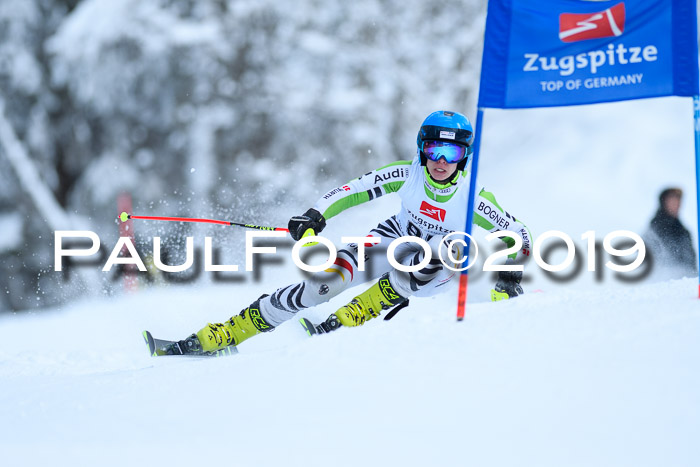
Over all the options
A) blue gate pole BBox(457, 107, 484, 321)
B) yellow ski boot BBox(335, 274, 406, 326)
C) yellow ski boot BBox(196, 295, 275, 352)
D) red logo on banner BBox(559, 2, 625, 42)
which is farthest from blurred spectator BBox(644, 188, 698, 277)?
yellow ski boot BBox(196, 295, 275, 352)

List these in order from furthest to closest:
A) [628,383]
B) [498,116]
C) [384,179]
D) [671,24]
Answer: [498,116], [384,179], [671,24], [628,383]

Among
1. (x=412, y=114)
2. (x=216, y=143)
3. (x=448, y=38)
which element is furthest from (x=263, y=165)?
(x=448, y=38)

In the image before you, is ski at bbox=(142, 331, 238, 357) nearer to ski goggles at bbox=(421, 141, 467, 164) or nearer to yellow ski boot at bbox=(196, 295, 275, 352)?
yellow ski boot at bbox=(196, 295, 275, 352)

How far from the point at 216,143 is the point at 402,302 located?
9.60 metres

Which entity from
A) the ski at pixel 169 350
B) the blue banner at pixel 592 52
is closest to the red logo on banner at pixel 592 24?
the blue banner at pixel 592 52

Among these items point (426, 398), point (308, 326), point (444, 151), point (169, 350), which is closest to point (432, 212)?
point (444, 151)

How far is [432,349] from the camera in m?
3.08

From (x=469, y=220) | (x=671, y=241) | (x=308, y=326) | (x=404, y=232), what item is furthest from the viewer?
(x=671, y=241)

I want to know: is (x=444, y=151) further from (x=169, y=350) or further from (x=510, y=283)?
(x=169, y=350)

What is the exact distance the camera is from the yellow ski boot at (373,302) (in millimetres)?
4652

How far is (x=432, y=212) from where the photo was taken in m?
4.55

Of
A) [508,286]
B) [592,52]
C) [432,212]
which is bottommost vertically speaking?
[508,286]

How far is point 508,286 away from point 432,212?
0.65m

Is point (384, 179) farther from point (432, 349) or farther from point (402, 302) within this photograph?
point (432, 349)
